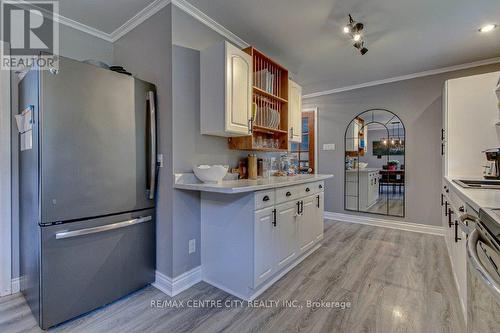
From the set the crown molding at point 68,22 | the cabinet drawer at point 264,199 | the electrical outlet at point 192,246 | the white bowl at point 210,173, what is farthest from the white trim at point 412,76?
the electrical outlet at point 192,246

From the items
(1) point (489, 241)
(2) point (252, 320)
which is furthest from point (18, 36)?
(1) point (489, 241)

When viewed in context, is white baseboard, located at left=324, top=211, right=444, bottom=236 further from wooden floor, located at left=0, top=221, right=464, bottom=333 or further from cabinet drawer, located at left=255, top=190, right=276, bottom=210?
cabinet drawer, located at left=255, top=190, right=276, bottom=210

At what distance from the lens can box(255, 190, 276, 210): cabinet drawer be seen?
1.89 m

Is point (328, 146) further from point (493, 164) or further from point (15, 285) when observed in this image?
point (15, 285)

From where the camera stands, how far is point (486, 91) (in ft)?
8.76

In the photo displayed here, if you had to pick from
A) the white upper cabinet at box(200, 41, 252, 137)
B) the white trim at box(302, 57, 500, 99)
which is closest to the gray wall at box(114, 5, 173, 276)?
the white upper cabinet at box(200, 41, 252, 137)

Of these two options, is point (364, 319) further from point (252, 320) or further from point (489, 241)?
point (489, 241)

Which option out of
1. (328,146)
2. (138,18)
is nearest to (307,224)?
(328,146)

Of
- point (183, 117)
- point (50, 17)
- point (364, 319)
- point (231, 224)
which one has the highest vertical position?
point (50, 17)

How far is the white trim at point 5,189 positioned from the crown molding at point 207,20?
1.55 m

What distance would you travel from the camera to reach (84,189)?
1687 millimetres

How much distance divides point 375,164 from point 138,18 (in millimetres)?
3982

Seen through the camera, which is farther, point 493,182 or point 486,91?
point 486,91

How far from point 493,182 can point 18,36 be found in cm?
443
